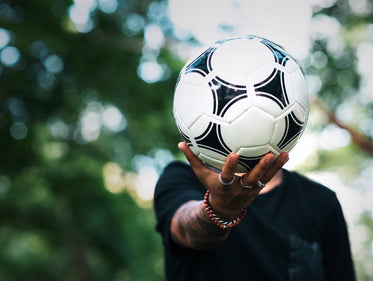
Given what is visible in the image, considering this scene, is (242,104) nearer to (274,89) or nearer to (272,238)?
(274,89)

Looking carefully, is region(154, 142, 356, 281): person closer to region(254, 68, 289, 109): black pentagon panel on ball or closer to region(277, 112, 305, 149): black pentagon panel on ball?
region(277, 112, 305, 149): black pentagon panel on ball

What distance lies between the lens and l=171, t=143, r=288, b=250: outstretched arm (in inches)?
65.0

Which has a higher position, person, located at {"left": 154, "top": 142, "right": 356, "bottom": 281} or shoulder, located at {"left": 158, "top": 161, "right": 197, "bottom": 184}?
shoulder, located at {"left": 158, "top": 161, "right": 197, "bottom": 184}

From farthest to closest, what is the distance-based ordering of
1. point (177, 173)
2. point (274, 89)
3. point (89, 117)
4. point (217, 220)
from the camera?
1. point (89, 117)
2. point (177, 173)
3. point (217, 220)
4. point (274, 89)

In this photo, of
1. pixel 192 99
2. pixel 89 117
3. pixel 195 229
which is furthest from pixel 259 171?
pixel 89 117

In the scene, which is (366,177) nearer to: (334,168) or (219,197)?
(334,168)

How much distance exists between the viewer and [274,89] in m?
1.72

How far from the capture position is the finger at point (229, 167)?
5.21 feet

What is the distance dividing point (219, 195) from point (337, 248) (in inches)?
54.4

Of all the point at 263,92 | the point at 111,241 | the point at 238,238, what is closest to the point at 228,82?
the point at 263,92

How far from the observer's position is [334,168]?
13.5 metres

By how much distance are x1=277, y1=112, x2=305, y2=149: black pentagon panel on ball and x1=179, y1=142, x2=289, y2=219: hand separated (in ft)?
0.28

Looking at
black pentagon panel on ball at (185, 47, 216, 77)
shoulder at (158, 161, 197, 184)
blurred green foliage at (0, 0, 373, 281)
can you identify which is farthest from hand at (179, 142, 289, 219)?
blurred green foliage at (0, 0, 373, 281)

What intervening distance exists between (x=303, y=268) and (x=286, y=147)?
3.68ft
